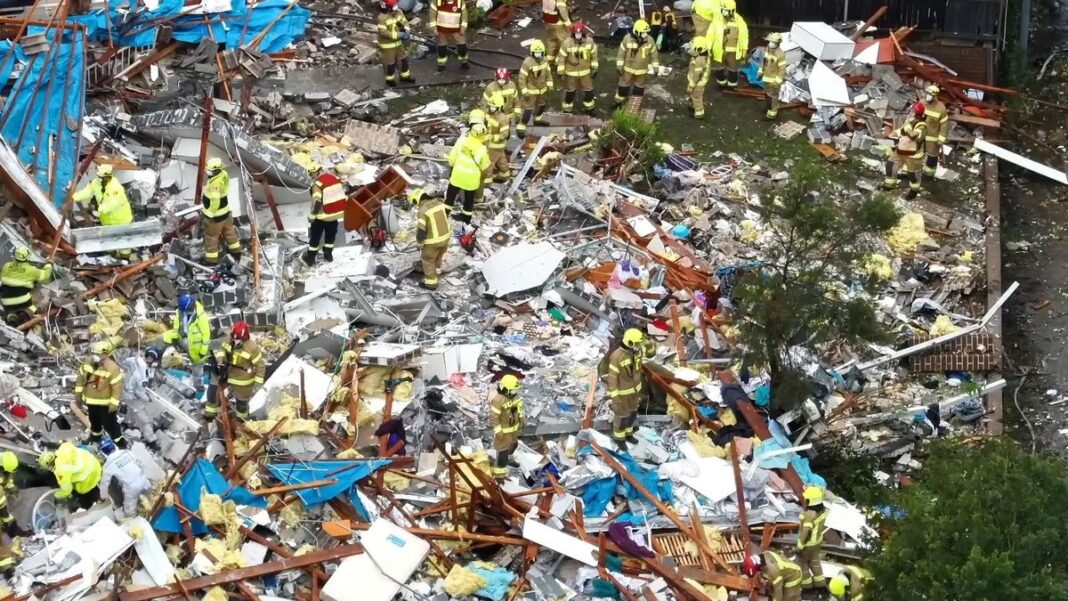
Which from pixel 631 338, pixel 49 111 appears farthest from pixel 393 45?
pixel 631 338

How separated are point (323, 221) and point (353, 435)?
3.46m

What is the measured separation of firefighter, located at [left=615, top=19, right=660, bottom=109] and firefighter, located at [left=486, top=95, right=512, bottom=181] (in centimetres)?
246

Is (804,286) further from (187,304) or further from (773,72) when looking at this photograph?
(773,72)

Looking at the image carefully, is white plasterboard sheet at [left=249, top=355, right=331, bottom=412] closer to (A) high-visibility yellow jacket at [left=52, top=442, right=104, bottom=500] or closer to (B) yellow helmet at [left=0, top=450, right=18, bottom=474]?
(A) high-visibility yellow jacket at [left=52, top=442, right=104, bottom=500]

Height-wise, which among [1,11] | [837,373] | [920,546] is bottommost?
[837,373]

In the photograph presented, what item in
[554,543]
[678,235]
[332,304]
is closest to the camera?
[554,543]

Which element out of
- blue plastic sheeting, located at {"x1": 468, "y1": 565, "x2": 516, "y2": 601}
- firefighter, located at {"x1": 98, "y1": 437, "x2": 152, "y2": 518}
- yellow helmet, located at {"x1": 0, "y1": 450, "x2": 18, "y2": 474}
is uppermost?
yellow helmet, located at {"x1": 0, "y1": 450, "x2": 18, "y2": 474}

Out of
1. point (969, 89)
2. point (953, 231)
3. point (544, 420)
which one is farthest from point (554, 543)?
point (969, 89)

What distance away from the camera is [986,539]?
13031 mm

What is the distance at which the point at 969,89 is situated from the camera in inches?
953

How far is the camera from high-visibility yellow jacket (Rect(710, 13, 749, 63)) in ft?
77.9

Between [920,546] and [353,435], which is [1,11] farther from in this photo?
[920,546]

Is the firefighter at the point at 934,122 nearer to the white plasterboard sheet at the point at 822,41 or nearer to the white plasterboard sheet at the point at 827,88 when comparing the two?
the white plasterboard sheet at the point at 827,88

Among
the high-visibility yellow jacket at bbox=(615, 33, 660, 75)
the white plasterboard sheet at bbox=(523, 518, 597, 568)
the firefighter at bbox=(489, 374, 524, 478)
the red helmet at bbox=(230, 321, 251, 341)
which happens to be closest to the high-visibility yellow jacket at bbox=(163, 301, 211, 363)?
the red helmet at bbox=(230, 321, 251, 341)
